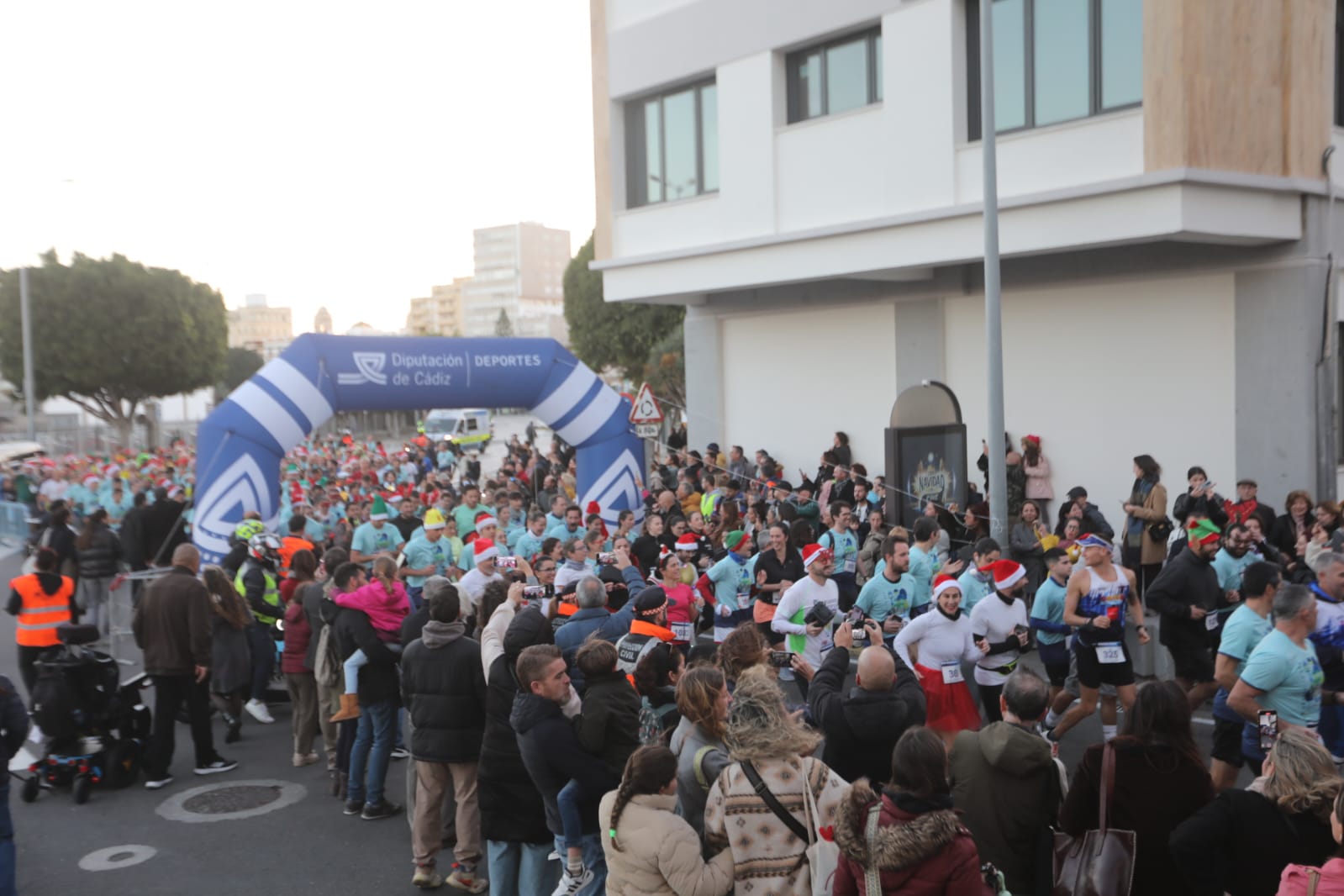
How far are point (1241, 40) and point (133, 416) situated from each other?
53.4 m

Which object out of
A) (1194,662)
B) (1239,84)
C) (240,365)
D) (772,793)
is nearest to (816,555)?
(1194,662)

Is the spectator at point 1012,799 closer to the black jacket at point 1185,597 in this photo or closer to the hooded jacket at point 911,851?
the hooded jacket at point 911,851

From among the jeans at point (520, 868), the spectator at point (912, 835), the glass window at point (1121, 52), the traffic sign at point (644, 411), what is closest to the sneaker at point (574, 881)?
the jeans at point (520, 868)

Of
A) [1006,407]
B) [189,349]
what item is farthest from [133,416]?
[1006,407]

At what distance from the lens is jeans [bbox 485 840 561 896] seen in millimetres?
5688

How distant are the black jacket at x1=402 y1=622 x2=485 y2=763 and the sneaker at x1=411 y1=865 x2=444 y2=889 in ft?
2.23

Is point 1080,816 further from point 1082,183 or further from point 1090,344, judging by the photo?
point 1090,344

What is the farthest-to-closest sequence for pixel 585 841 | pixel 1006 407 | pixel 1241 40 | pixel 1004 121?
pixel 1006 407 → pixel 1004 121 → pixel 1241 40 → pixel 585 841

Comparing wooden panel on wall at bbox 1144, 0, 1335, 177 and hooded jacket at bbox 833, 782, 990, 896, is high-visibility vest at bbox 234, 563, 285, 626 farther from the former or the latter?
wooden panel on wall at bbox 1144, 0, 1335, 177

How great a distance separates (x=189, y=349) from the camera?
2063 inches

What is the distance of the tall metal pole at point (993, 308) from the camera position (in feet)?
36.7

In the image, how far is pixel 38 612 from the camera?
31.0ft

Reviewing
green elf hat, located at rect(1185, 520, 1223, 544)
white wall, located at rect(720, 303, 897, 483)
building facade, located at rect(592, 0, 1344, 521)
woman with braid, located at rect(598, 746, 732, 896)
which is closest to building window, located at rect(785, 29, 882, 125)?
building facade, located at rect(592, 0, 1344, 521)

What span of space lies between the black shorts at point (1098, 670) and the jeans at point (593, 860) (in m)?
3.98
